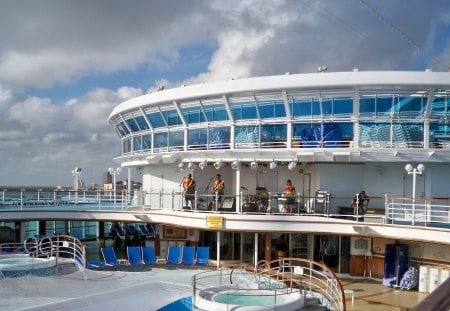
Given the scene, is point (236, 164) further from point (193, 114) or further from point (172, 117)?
point (172, 117)

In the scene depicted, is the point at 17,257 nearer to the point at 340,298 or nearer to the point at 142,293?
the point at 142,293

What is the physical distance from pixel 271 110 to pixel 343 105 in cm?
316

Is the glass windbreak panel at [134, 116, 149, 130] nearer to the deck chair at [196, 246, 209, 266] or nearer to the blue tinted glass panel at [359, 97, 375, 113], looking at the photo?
the deck chair at [196, 246, 209, 266]

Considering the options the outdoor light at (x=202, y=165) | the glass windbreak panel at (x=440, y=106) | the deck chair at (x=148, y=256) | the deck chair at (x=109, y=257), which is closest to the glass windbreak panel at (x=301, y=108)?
the outdoor light at (x=202, y=165)

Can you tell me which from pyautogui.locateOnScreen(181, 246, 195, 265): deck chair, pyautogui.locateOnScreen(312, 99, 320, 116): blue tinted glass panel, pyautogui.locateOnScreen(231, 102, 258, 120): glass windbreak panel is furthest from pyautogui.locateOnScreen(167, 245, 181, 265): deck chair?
pyautogui.locateOnScreen(312, 99, 320, 116): blue tinted glass panel

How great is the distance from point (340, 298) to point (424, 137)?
11.3 metres

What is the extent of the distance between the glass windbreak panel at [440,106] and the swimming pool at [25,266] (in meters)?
16.3

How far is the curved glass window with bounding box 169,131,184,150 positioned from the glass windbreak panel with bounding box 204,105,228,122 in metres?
1.90

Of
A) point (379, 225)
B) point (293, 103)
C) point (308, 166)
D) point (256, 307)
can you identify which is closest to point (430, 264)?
point (379, 225)

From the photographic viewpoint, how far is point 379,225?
1789 cm

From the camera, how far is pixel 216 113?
2267cm

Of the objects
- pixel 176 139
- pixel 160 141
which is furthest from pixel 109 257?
pixel 160 141

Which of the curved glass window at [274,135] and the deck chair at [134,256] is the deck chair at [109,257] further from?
the curved glass window at [274,135]

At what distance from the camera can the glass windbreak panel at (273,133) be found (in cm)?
2156
